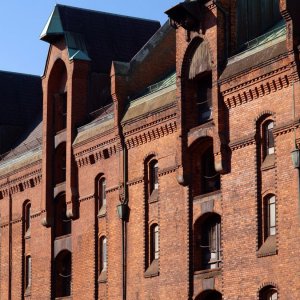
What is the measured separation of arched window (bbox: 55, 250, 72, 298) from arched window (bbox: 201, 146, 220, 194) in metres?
11.6

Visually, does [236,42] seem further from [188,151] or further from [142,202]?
[142,202]

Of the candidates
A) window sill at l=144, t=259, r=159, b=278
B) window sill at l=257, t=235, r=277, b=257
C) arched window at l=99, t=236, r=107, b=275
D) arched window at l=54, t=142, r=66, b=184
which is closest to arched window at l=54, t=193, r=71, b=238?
arched window at l=54, t=142, r=66, b=184

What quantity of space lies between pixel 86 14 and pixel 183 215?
53.4 feet

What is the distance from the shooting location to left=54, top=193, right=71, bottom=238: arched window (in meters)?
55.2

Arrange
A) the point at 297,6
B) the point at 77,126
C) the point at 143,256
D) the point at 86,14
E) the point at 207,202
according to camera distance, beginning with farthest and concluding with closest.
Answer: the point at 86,14, the point at 77,126, the point at 143,256, the point at 207,202, the point at 297,6

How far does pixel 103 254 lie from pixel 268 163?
12239mm

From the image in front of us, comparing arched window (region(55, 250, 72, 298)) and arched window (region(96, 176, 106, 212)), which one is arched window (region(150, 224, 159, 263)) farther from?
arched window (region(55, 250, 72, 298))

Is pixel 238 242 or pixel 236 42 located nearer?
pixel 238 242

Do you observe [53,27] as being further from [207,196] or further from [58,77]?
[207,196]

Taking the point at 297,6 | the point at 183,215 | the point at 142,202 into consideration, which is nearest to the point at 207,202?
the point at 183,215

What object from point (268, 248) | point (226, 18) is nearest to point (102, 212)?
point (226, 18)

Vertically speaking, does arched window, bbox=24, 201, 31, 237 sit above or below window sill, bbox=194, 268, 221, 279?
above

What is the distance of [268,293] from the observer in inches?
1577

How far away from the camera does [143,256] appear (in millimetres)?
47250
